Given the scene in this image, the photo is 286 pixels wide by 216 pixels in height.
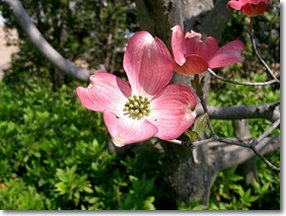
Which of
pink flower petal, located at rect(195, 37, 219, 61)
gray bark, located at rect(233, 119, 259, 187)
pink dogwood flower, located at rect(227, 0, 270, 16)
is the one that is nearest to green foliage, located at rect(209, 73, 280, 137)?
gray bark, located at rect(233, 119, 259, 187)

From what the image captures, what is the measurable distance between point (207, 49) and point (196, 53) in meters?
0.03

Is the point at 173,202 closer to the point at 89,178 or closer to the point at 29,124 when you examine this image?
the point at 89,178

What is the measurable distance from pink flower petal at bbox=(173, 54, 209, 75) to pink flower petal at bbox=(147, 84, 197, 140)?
0.12 ft

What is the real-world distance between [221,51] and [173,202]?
53.8 inches

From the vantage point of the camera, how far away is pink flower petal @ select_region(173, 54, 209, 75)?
485mm

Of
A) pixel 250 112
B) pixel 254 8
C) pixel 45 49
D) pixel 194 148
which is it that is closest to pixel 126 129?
pixel 254 8

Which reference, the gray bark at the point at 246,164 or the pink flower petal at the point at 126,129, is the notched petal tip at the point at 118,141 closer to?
the pink flower petal at the point at 126,129

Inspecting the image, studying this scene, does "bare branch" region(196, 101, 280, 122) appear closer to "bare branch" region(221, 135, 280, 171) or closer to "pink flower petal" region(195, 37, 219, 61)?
"bare branch" region(221, 135, 280, 171)

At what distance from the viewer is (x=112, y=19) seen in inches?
147

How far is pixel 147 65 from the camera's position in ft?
1.90

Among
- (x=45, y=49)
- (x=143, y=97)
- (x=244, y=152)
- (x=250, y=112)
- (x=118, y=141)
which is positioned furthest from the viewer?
(x=244, y=152)

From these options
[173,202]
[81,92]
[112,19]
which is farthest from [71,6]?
[81,92]

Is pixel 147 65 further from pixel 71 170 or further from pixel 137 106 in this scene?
pixel 71 170

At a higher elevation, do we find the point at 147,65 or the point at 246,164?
the point at 147,65
